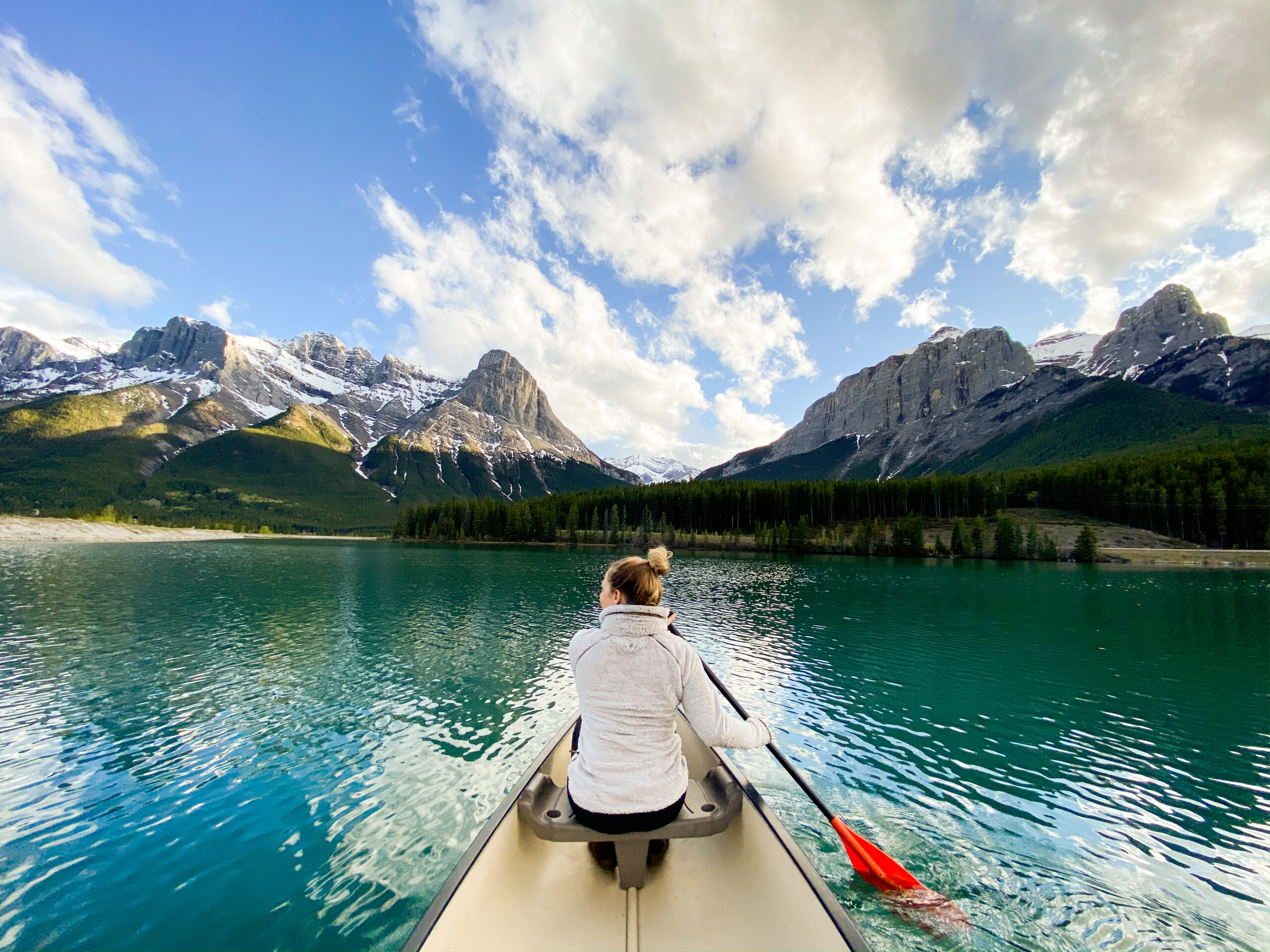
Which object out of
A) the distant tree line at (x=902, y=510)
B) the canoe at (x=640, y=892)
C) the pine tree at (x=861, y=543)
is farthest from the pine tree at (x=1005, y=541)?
the canoe at (x=640, y=892)

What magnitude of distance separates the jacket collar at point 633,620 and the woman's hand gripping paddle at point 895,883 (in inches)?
90.7

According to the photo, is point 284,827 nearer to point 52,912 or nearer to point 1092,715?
point 52,912

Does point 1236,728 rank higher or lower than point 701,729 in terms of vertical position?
lower

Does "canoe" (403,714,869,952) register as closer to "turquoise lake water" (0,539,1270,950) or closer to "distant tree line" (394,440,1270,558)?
"turquoise lake water" (0,539,1270,950)

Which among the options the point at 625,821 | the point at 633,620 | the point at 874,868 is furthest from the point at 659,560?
the point at 874,868

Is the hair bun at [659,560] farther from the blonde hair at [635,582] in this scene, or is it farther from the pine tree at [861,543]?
the pine tree at [861,543]

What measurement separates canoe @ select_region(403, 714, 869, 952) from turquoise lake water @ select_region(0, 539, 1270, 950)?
9.36ft

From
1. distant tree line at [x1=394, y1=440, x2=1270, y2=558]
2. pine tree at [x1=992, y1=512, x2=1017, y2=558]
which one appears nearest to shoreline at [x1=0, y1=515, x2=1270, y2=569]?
distant tree line at [x1=394, y1=440, x2=1270, y2=558]

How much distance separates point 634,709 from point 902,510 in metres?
162

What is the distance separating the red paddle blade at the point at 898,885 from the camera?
7.57m

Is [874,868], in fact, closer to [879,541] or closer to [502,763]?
[502,763]

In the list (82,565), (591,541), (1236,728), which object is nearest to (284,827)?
(1236,728)

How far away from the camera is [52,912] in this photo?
7.68m

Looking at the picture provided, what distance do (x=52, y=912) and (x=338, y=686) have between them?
40.4ft
